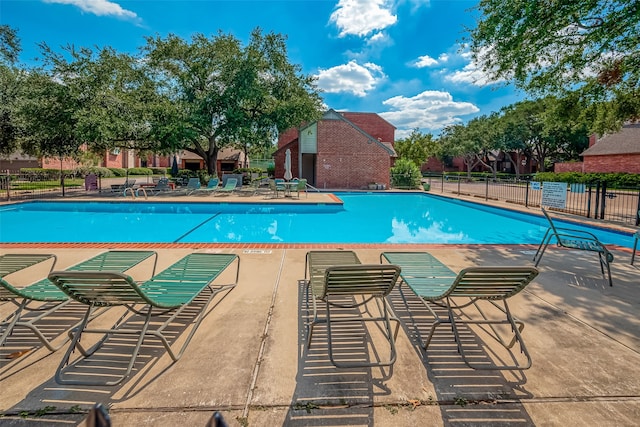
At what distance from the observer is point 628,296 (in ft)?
13.3

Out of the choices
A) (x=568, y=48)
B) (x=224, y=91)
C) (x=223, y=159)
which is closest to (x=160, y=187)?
(x=224, y=91)

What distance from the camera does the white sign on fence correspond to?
448 inches

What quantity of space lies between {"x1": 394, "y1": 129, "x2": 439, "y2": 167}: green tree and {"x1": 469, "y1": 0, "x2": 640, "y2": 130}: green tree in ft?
103

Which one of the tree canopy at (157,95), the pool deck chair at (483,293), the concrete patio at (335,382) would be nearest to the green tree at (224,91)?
the tree canopy at (157,95)

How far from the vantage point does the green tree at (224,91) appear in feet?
60.8

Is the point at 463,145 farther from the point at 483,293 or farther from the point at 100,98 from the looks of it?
the point at 483,293

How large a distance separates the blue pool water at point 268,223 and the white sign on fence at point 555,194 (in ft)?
2.67

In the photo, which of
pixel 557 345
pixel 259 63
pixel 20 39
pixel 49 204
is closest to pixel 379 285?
pixel 557 345

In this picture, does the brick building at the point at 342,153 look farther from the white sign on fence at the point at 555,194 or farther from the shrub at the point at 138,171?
the shrub at the point at 138,171

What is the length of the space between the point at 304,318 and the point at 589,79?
37.8 ft

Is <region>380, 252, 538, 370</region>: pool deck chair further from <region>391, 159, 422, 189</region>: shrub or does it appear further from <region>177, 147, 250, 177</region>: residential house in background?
<region>177, 147, 250, 177</region>: residential house in background

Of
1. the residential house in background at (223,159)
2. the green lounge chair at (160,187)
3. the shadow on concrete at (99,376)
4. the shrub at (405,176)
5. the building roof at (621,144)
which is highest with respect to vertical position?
the building roof at (621,144)

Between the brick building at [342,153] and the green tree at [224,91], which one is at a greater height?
the green tree at [224,91]

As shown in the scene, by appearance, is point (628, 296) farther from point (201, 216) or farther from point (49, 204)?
point (49, 204)
